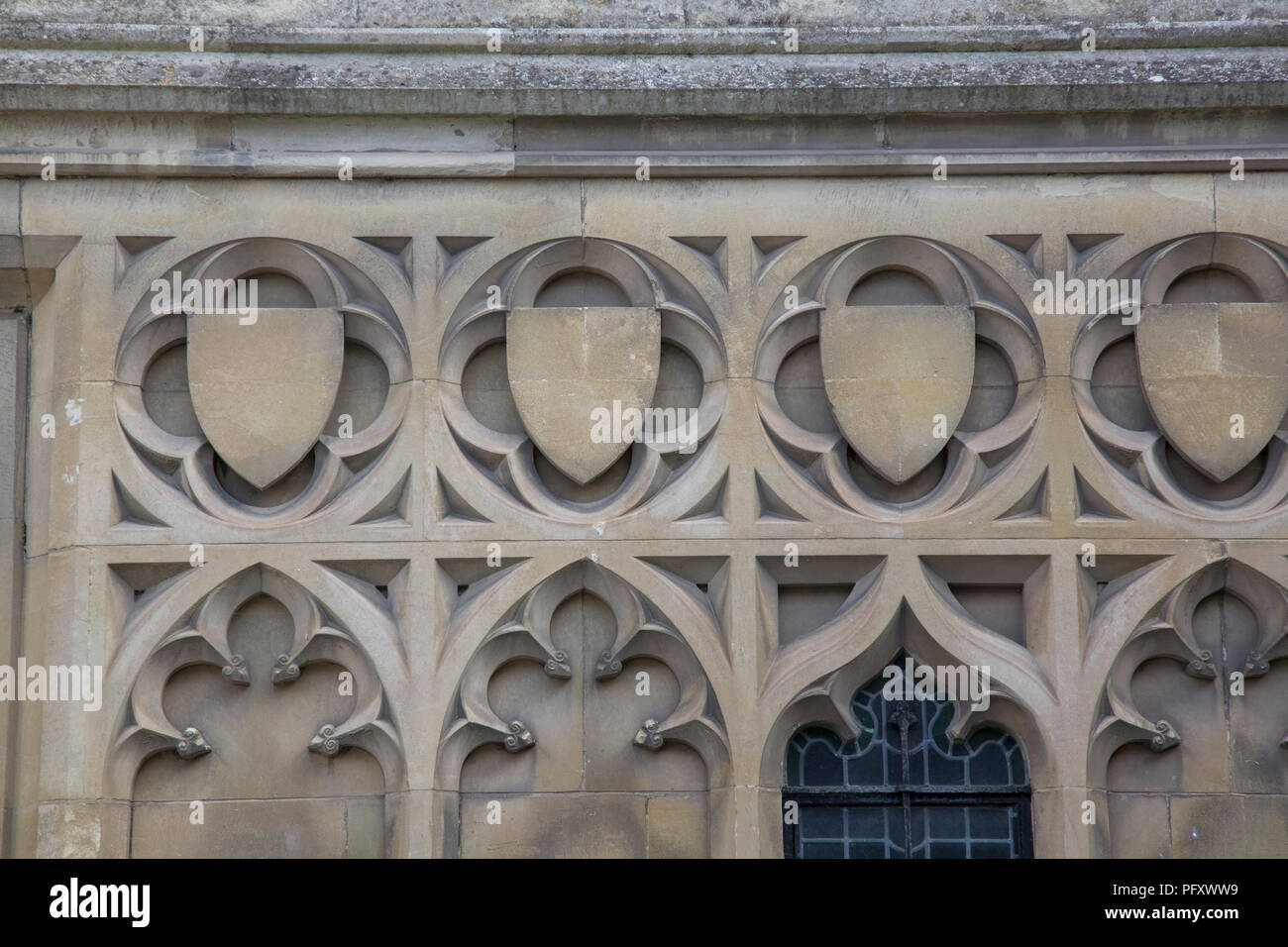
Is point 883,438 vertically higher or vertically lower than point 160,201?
lower

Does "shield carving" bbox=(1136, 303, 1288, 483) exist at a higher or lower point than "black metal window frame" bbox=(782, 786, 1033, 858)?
higher

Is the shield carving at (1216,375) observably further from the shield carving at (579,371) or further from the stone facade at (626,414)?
the shield carving at (579,371)

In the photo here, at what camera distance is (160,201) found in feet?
24.7

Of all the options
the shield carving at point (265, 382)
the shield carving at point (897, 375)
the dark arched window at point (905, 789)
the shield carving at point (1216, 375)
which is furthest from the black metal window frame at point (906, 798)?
the shield carving at point (265, 382)

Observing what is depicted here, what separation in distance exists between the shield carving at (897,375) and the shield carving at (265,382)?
203cm

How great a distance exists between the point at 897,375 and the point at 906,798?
1694mm

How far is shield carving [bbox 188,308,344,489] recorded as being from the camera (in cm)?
739

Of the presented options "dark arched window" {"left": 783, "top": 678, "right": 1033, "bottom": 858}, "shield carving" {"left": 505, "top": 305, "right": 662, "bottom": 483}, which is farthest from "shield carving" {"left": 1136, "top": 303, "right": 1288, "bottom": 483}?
"shield carving" {"left": 505, "top": 305, "right": 662, "bottom": 483}

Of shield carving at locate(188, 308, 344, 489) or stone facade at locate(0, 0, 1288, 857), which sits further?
shield carving at locate(188, 308, 344, 489)

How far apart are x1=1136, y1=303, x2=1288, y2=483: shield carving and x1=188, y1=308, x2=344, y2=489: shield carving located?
3.32 meters

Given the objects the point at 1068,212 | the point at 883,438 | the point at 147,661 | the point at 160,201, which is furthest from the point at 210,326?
the point at 1068,212

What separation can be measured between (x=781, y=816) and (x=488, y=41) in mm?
3335

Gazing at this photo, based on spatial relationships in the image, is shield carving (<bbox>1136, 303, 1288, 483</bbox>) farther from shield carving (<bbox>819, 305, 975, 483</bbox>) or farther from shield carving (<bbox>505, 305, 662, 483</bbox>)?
shield carving (<bbox>505, 305, 662, 483</bbox>)
